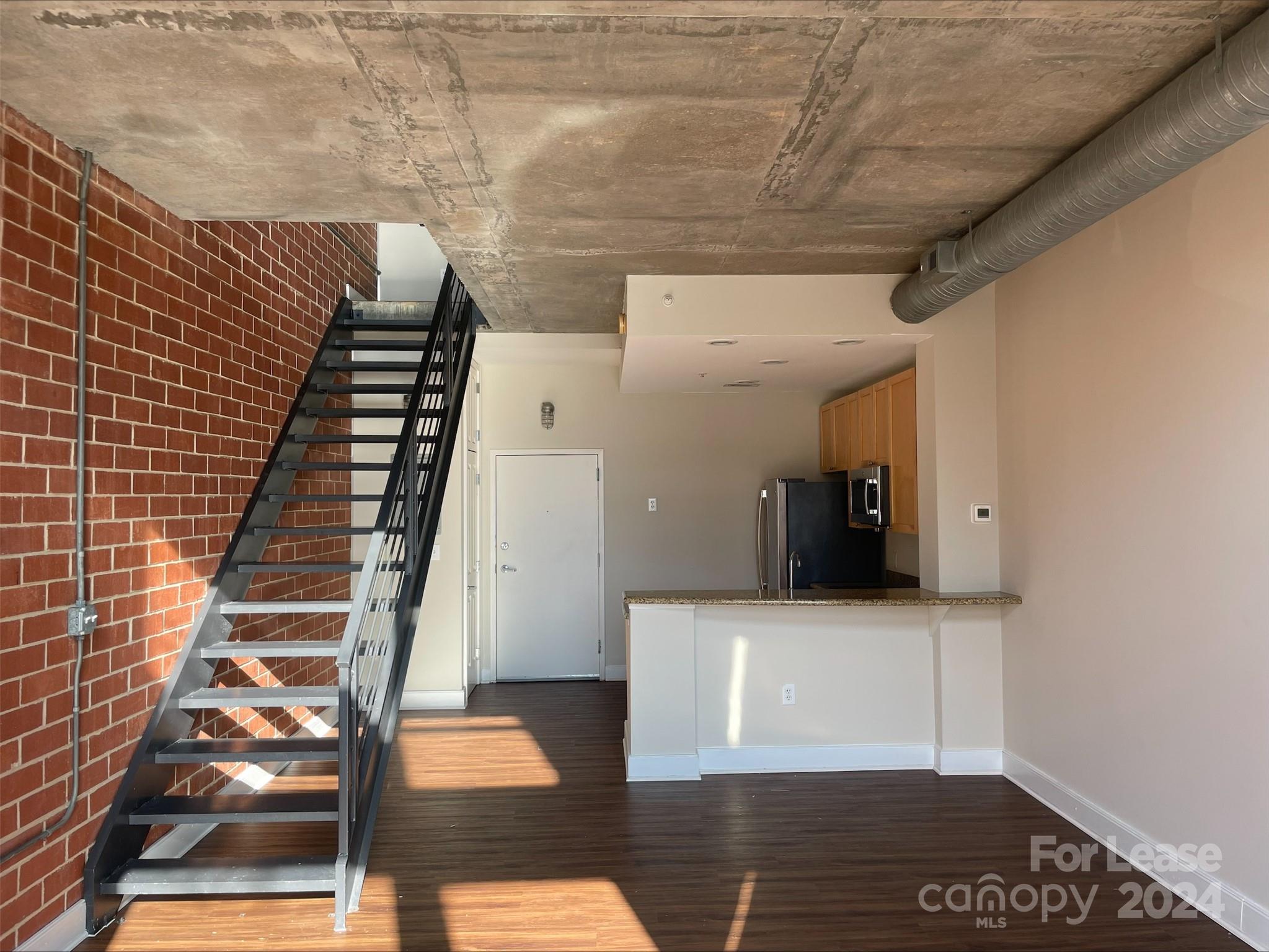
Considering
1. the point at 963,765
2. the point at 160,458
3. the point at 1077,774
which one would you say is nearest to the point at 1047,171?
the point at 1077,774

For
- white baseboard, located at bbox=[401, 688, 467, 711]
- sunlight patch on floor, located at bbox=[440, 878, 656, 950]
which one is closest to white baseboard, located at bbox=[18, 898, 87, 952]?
sunlight patch on floor, located at bbox=[440, 878, 656, 950]

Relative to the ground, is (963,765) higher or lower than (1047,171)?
lower

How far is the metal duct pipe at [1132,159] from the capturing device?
2000mm

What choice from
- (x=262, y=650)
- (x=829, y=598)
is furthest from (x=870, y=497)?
(x=262, y=650)

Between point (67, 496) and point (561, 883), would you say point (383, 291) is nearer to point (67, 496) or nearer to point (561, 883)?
point (67, 496)

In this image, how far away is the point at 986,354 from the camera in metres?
4.34

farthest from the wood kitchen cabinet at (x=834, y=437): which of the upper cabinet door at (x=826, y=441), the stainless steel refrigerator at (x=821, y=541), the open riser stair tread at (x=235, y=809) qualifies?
the open riser stair tread at (x=235, y=809)

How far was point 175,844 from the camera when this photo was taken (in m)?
3.30

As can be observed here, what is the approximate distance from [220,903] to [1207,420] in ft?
13.1

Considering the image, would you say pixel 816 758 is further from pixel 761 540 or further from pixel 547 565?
pixel 547 565

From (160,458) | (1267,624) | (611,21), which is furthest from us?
(160,458)

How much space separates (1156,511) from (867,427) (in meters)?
2.64

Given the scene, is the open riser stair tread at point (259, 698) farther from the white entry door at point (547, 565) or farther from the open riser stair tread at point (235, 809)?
the white entry door at point (547, 565)

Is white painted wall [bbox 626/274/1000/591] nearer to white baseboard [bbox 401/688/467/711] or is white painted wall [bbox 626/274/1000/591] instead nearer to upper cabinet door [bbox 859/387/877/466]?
upper cabinet door [bbox 859/387/877/466]
